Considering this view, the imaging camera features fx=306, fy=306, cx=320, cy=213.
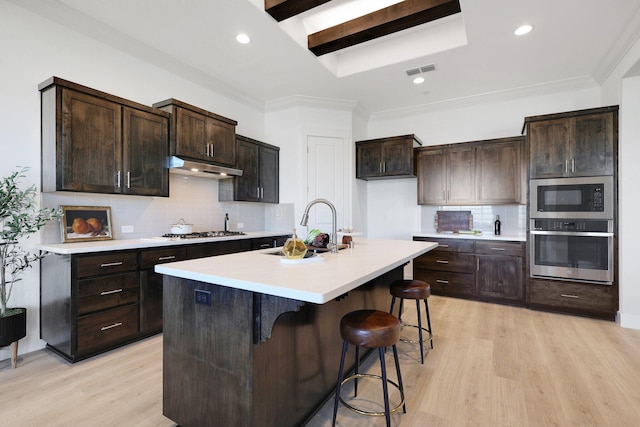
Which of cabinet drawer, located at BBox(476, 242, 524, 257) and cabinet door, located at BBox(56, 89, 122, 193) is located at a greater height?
cabinet door, located at BBox(56, 89, 122, 193)

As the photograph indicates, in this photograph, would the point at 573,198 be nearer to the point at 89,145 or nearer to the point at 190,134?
the point at 190,134

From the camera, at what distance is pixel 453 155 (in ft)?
14.9

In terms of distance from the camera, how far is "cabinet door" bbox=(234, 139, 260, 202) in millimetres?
4285

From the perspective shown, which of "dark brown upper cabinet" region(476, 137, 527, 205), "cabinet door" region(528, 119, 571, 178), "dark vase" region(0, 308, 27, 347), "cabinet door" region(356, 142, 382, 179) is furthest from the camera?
"cabinet door" region(356, 142, 382, 179)

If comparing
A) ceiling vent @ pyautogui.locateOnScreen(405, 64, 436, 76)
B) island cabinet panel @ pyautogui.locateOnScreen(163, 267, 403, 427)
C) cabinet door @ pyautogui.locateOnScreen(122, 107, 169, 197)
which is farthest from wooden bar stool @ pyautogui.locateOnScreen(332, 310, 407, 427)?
ceiling vent @ pyautogui.locateOnScreen(405, 64, 436, 76)

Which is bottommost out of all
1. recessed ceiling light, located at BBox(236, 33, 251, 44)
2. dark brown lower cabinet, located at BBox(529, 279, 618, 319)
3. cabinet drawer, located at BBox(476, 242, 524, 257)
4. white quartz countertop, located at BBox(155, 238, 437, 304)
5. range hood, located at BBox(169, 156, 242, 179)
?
dark brown lower cabinet, located at BBox(529, 279, 618, 319)

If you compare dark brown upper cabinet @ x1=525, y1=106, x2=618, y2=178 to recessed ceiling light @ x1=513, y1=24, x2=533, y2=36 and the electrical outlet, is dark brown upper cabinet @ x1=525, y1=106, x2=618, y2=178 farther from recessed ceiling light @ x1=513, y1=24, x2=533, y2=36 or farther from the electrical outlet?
the electrical outlet

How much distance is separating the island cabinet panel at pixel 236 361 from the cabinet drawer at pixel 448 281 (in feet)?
9.92

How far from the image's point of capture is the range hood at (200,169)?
10.9 feet

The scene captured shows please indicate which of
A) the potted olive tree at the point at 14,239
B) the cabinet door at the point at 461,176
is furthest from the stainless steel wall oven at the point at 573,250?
the potted olive tree at the point at 14,239

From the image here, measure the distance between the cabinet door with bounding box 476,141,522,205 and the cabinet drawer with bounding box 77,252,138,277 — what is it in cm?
431

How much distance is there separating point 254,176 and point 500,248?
3.51 metres

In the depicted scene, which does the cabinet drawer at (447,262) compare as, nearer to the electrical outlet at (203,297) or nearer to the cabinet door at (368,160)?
the cabinet door at (368,160)

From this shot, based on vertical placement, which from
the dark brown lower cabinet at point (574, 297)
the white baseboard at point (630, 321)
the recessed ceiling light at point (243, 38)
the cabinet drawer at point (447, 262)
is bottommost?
the white baseboard at point (630, 321)
